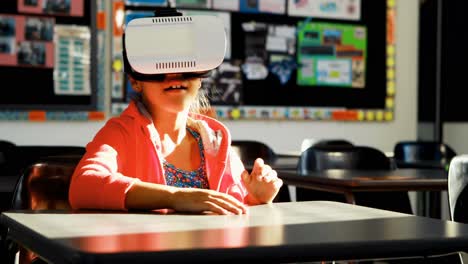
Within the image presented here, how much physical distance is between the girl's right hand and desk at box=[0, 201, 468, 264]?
3 centimetres

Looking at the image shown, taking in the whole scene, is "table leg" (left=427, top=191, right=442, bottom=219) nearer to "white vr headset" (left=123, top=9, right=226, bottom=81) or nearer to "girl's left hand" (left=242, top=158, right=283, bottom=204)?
"girl's left hand" (left=242, top=158, right=283, bottom=204)

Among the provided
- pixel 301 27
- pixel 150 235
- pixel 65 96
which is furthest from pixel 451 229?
pixel 301 27

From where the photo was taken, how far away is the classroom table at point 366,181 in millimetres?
2781

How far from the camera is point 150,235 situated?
4.06 ft

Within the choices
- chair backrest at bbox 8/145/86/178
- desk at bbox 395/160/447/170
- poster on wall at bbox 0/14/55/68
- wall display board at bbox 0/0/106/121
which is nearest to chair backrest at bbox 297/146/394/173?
desk at bbox 395/160/447/170

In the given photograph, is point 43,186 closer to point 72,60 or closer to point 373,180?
point 373,180

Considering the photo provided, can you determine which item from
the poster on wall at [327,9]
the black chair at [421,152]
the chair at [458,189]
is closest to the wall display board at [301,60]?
the poster on wall at [327,9]

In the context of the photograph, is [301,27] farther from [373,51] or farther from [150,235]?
[150,235]

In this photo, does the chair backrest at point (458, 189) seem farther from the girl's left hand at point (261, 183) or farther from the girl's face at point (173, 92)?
the girl's face at point (173, 92)

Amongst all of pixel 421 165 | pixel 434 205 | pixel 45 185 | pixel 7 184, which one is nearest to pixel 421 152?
pixel 434 205

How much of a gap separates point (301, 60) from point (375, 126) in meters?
0.79

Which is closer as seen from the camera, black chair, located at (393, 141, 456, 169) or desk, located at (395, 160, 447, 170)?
desk, located at (395, 160, 447, 170)

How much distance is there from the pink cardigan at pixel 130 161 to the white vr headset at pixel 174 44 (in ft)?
0.88

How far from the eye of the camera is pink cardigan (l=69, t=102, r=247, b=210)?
1.59 m
